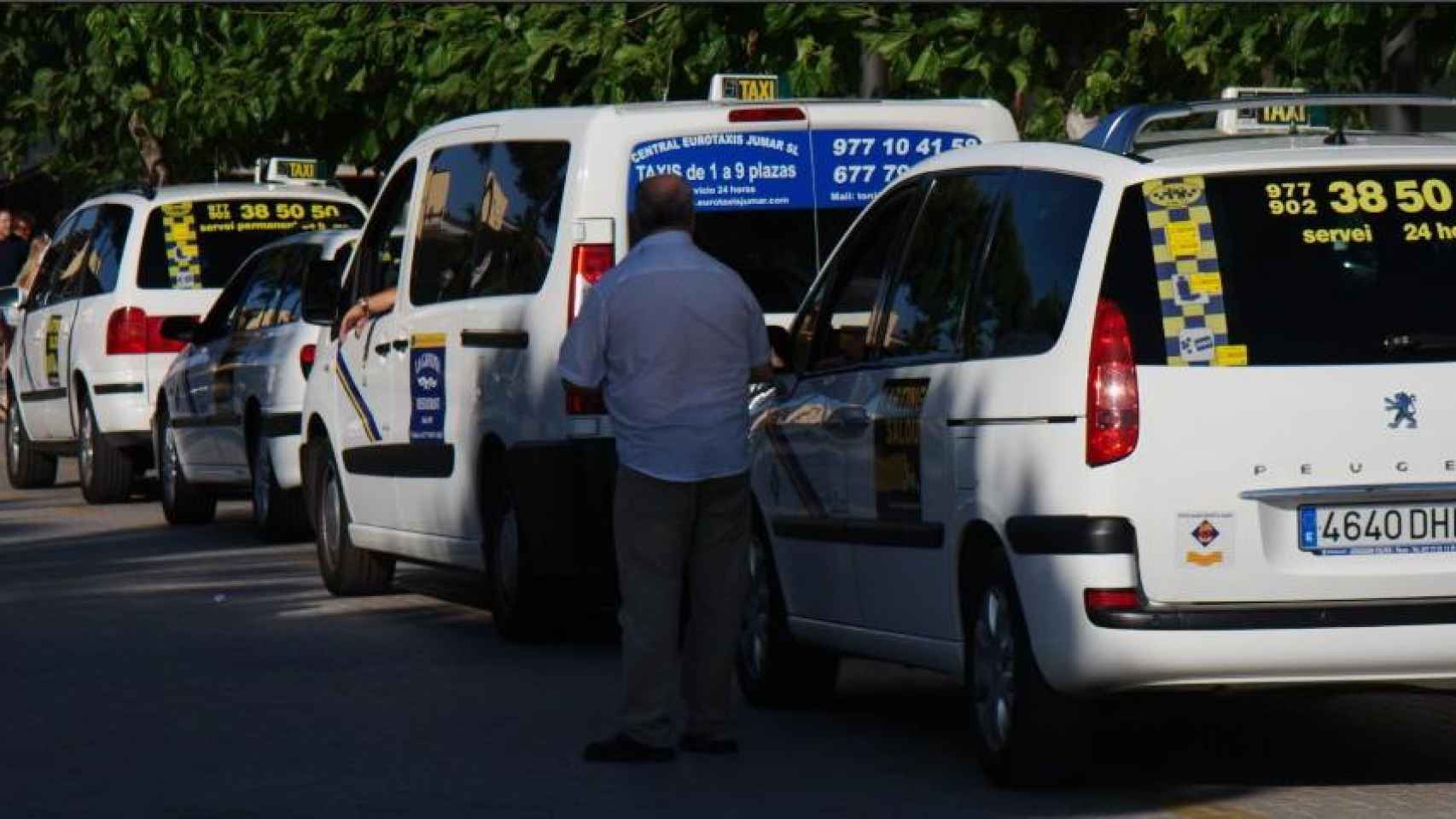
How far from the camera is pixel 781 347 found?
1022 centimetres

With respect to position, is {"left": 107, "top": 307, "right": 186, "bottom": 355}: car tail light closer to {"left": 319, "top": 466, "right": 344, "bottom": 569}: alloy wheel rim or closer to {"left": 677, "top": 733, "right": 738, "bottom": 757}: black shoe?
{"left": 319, "top": 466, "right": 344, "bottom": 569}: alloy wheel rim

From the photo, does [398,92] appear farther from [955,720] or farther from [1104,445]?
[1104,445]

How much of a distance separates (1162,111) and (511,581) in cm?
437

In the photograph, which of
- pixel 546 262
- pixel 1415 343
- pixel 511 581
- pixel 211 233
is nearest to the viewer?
pixel 1415 343

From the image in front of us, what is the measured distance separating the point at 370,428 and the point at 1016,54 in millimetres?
5309

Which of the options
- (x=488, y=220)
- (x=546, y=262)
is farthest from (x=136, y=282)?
(x=546, y=262)

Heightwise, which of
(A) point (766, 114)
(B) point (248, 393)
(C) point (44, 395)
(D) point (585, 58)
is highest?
(D) point (585, 58)

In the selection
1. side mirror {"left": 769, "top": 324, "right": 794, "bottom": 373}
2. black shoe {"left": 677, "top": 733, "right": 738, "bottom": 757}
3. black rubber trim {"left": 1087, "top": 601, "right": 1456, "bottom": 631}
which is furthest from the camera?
side mirror {"left": 769, "top": 324, "right": 794, "bottom": 373}

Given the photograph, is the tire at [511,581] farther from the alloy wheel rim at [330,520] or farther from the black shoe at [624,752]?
the black shoe at [624,752]

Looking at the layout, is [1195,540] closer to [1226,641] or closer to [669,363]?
[1226,641]

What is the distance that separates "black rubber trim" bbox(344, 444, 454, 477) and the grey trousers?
3.53m

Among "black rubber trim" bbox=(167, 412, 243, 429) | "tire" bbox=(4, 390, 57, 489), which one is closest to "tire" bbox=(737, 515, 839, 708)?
"black rubber trim" bbox=(167, 412, 243, 429)

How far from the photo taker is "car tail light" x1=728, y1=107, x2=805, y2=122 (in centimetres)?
1197

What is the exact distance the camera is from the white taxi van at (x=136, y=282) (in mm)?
19703
